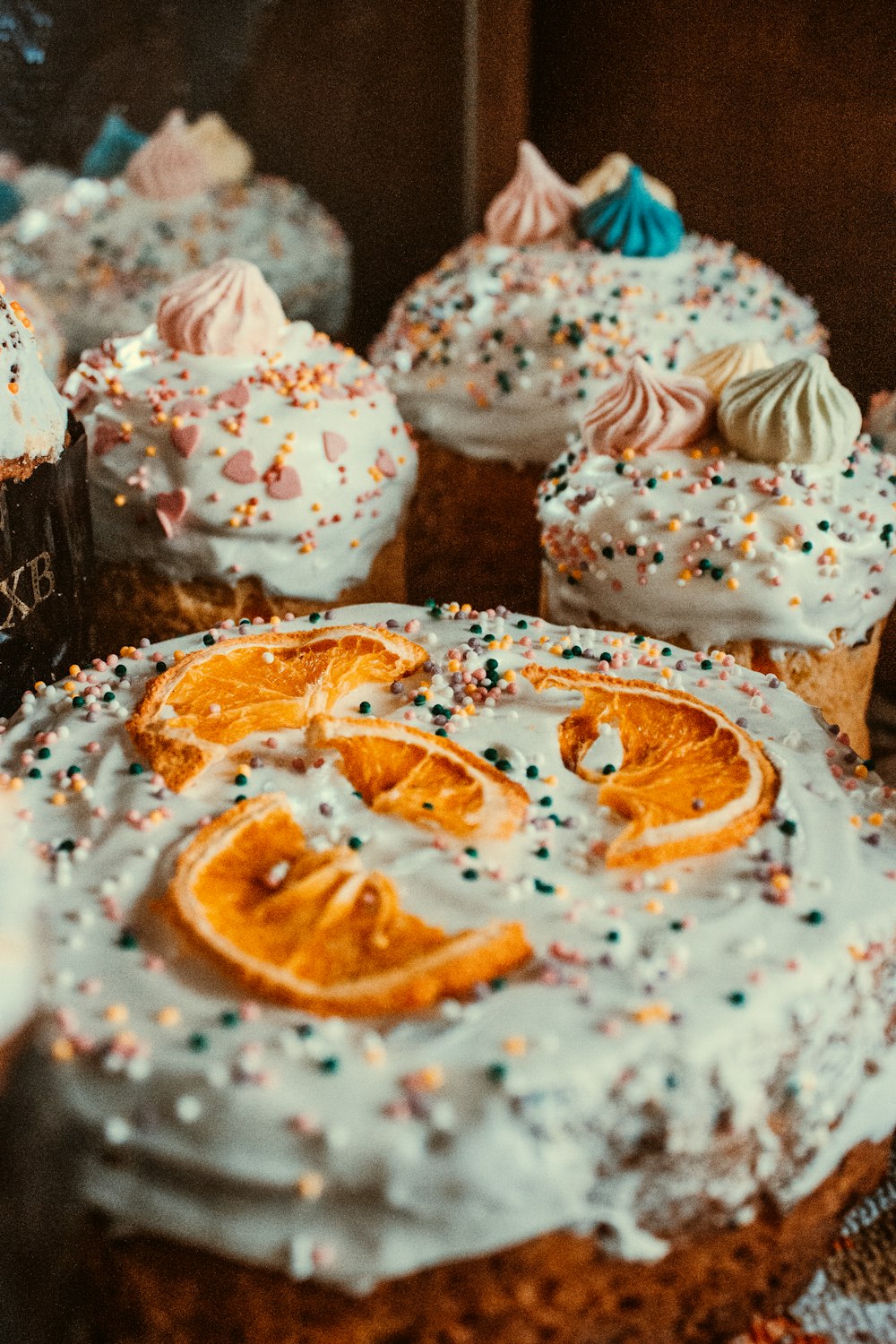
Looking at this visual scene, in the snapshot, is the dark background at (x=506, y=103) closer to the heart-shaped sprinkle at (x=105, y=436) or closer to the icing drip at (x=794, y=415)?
the icing drip at (x=794, y=415)

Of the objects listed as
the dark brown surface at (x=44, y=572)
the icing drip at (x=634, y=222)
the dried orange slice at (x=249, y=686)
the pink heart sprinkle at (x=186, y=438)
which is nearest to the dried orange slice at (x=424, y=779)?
the dried orange slice at (x=249, y=686)

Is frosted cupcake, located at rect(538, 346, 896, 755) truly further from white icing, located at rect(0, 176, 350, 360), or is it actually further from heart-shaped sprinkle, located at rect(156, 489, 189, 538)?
white icing, located at rect(0, 176, 350, 360)

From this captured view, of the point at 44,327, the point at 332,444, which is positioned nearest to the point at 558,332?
the point at 332,444

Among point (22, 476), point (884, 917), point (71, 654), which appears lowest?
point (71, 654)

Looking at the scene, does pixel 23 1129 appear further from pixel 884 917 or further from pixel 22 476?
pixel 22 476

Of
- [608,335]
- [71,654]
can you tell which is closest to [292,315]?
[608,335]

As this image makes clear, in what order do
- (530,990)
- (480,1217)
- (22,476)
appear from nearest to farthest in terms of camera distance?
(480,1217) → (530,990) → (22,476)

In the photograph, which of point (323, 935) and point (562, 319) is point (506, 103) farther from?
point (323, 935)
